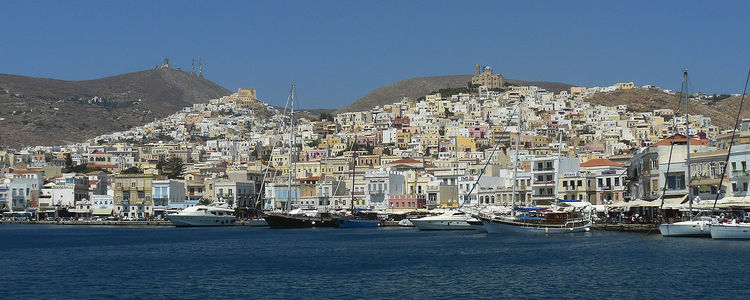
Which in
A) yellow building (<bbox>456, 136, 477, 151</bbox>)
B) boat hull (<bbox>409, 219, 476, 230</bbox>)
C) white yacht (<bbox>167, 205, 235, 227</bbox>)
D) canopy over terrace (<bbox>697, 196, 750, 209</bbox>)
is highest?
yellow building (<bbox>456, 136, 477, 151</bbox>)

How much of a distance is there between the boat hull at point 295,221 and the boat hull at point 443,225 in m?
12.8

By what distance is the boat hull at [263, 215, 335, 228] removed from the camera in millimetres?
91500

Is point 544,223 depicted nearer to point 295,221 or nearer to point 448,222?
point 448,222

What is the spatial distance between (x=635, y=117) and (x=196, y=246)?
497 ft

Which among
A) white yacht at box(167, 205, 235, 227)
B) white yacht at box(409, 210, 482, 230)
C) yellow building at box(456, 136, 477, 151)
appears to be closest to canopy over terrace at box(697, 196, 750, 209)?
white yacht at box(409, 210, 482, 230)

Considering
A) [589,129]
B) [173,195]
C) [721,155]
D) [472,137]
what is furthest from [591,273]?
[589,129]

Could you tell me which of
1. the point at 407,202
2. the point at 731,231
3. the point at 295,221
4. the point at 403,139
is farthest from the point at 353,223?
the point at 403,139

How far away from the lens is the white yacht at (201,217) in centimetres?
9956

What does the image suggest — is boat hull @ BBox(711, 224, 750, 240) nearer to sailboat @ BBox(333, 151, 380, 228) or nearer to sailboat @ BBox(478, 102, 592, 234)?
sailboat @ BBox(478, 102, 592, 234)

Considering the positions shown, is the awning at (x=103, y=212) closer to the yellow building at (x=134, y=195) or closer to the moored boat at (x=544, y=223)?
the yellow building at (x=134, y=195)

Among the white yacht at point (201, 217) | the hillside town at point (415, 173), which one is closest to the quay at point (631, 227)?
the hillside town at point (415, 173)

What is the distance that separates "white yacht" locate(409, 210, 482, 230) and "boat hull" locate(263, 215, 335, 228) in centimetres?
1266

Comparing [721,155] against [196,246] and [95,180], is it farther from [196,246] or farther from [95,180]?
[95,180]

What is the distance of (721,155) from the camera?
63469 mm
